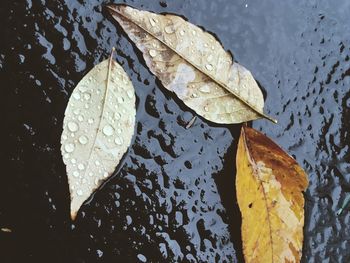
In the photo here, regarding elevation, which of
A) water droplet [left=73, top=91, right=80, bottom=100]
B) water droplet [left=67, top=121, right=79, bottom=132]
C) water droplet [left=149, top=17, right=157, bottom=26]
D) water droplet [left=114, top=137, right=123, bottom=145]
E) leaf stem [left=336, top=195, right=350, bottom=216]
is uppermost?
water droplet [left=149, top=17, right=157, bottom=26]

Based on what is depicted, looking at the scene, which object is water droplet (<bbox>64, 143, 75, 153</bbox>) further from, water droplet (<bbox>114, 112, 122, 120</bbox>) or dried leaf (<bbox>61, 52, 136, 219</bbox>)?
water droplet (<bbox>114, 112, 122, 120</bbox>)

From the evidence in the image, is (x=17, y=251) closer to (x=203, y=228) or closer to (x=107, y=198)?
(x=107, y=198)

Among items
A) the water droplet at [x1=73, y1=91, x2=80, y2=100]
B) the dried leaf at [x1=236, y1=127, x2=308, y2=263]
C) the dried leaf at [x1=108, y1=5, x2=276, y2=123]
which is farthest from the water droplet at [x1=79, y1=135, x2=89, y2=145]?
the dried leaf at [x1=236, y1=127, x2=308, y2=263]

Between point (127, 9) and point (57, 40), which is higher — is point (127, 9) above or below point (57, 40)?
above

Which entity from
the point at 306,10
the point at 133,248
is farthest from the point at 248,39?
the point at 133,248

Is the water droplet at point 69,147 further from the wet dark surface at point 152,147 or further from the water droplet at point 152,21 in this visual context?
the water droplet at point 152,21

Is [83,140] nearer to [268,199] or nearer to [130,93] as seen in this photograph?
[130,93]

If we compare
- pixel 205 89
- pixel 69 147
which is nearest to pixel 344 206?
pixel 205 89
